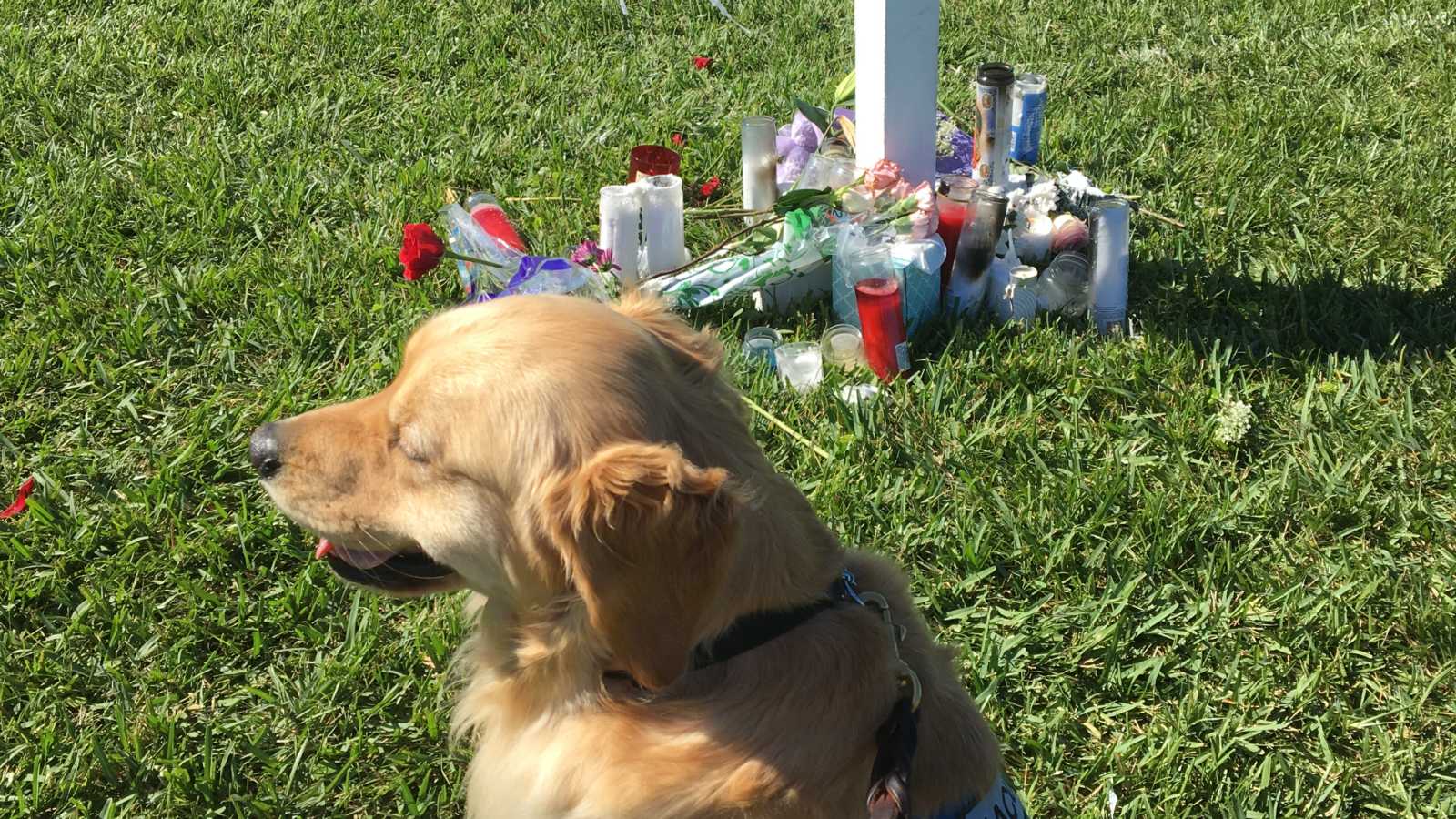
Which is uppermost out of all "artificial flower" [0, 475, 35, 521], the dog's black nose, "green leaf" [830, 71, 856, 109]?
"green leaf" [830, 71, 856, 109]

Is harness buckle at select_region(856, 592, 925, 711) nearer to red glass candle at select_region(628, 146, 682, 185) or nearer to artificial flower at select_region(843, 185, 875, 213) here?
artificial flower at select_region(843, 185, 875, 213)

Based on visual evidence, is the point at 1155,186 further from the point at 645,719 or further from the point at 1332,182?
the point at 645,719

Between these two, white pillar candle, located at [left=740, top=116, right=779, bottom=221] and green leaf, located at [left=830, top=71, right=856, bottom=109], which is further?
green leaf, located at [left=830, top=71, right=856, bottom=109]

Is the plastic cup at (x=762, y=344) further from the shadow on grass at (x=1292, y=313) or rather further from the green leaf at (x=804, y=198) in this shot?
the shadow on grass at (x=1292, y=313)

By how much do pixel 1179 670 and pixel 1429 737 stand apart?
26.3 inches

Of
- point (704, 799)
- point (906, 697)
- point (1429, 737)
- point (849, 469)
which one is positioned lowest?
point (1429, 737)

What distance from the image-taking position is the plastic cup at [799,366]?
436 cm

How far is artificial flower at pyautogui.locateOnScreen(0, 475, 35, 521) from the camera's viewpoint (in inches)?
143

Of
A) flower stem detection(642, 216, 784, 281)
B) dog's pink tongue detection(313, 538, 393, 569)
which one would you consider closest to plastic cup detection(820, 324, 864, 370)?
flower stem detection(642, 216, 784, 281)

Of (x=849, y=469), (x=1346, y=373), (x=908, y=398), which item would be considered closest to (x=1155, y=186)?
(x=1346, y=373)

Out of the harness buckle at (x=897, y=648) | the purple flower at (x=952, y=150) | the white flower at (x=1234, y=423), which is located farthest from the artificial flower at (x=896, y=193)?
the harness buckle at (x=897, y=648)

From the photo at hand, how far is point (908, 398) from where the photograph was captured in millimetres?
4195

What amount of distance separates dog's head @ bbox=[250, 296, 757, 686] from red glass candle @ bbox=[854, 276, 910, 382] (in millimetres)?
1867

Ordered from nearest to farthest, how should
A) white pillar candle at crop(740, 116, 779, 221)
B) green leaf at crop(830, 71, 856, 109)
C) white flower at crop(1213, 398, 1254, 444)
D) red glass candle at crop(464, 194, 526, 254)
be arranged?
white flower at crop(1213, 398, 1254, 444)
red glass candle at crop(464, 194, 526, 254)
white pillar candle at crop(740, 116, 779, 221)
green leaf at crop(830, 71, 856, 109)
